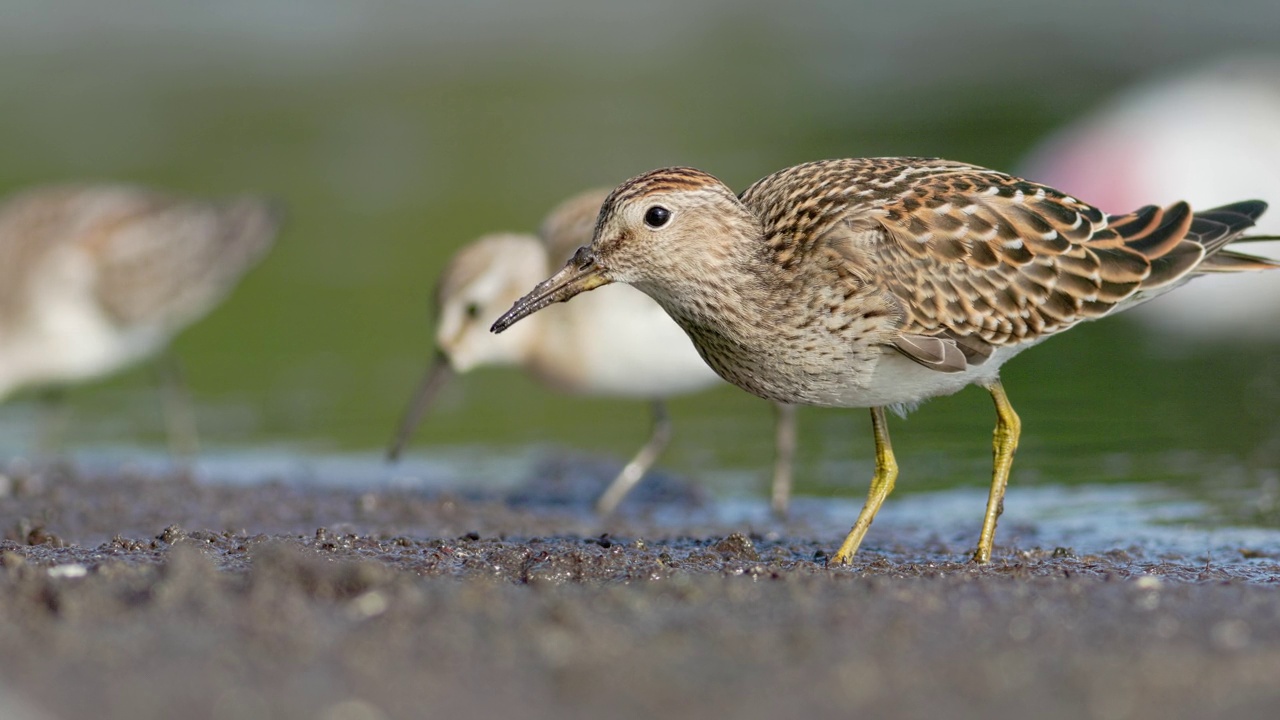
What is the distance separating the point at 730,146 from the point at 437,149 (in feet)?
11.8

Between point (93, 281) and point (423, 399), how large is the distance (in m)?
2.89

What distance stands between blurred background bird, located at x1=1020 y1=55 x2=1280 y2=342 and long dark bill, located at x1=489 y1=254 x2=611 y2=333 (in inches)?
283

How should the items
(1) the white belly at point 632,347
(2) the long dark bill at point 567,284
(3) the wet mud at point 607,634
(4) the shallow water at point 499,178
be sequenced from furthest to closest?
(4) the shallow water at point 499,178, (1) the white belly at point 632,347, (2) the long dark bill at point 567,284, (3) the wet mud at point 607,634

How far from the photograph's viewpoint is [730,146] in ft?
59.9

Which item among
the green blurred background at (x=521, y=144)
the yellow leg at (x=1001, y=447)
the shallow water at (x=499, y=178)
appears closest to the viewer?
the yellow leg at (x=1001, y=447)

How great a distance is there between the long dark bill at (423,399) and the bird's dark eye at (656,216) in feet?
12.3

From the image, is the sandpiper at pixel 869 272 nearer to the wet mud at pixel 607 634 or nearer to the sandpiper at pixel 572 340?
the wet mud at pixel 607 634

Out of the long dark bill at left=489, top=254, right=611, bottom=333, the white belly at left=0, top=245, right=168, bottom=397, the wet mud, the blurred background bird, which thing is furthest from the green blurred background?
the wet mud

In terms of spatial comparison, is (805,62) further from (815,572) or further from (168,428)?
(815,572)

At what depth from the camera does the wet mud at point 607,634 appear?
12.5ft

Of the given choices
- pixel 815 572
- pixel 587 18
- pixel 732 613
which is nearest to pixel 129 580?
pixel 732 613

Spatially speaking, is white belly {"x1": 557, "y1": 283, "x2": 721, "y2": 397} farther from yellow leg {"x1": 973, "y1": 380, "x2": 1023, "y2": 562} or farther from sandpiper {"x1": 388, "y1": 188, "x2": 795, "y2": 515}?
yellow leg {"x1": 973, "y1": 380, "x2": 1023, "y2": 562}

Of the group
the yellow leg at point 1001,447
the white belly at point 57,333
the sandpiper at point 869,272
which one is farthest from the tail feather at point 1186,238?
the white belly at point 57,333

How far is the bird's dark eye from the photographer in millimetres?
5801
